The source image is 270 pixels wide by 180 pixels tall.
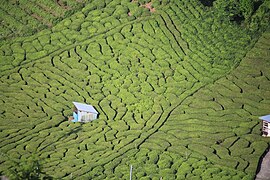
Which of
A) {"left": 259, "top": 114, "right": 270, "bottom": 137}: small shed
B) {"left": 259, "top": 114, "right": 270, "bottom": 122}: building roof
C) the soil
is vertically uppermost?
the soil

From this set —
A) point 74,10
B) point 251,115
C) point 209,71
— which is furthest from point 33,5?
point 251,115

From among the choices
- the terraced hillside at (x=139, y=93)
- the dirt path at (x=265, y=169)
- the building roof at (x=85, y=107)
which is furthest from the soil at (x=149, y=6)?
the dirt path at (x=265, y=169)

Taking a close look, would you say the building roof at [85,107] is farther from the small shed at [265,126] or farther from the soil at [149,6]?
the soil at [149,6]

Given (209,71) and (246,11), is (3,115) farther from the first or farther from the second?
(246,11)

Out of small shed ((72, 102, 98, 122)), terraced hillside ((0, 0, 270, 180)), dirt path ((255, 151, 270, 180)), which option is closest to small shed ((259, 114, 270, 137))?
terraced hillside ((0, 0, 270, 180))

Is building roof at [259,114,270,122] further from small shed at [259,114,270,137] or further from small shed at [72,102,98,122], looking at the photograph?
small shed at [72,102,98,122]
